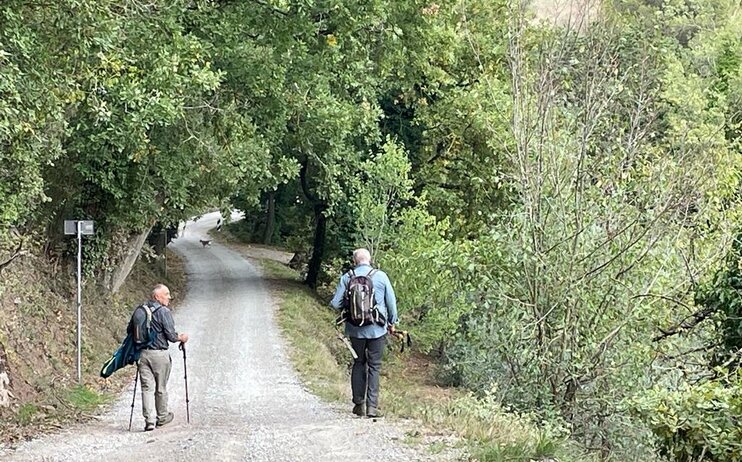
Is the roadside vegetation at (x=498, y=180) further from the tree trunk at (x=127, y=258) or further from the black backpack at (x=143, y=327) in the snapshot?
the black backpack at (x=143, y=327)

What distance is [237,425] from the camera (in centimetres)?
1051

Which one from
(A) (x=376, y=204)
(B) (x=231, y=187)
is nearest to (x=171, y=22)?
(B) (x=231, y=187)

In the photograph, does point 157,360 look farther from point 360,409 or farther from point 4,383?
point 360,409

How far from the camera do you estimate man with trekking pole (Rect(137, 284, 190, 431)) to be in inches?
408

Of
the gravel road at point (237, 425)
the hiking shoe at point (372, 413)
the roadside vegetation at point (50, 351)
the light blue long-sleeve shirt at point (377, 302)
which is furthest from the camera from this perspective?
the roadside vegetation at point (50, 351)

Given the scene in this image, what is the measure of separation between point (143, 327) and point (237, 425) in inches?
64.6

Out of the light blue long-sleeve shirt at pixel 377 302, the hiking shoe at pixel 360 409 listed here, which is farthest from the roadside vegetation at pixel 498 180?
the light blue long-sleeve shirt at pixel 377 302

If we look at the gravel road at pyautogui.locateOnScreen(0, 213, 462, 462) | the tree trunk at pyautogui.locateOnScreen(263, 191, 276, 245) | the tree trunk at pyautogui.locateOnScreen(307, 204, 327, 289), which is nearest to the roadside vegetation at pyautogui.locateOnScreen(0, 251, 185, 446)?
the gravel road at pyautogui.locateOnScreen(0, 213, 462, 462)

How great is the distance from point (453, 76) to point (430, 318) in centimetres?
877

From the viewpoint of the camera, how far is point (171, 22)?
42.4 ft

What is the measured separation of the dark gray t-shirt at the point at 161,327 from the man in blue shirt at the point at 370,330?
208 centimetres

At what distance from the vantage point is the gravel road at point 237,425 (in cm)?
855

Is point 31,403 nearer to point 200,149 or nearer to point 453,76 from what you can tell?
point 200,149

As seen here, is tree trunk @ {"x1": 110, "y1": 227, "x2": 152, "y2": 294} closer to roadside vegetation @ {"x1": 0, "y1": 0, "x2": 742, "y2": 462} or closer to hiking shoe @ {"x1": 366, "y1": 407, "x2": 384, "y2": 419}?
roadside vegetation @ {"x1": 0, "y1": 0, "x2": 742, "y2": 462}
